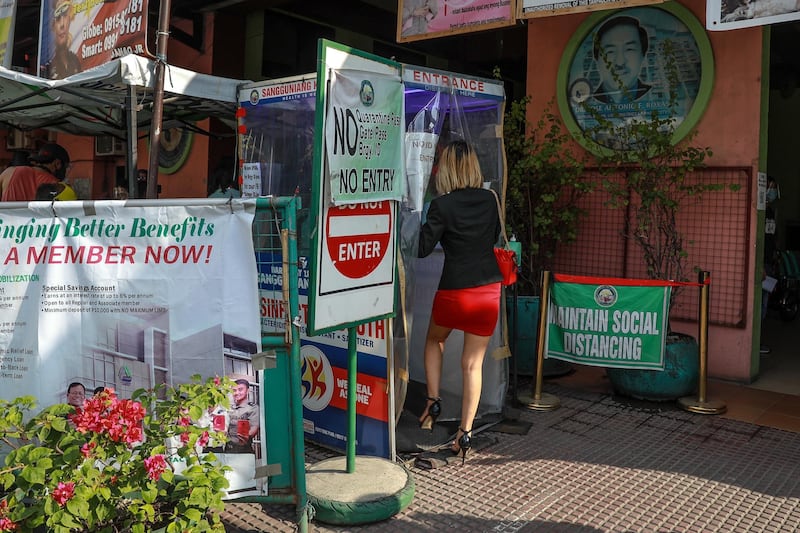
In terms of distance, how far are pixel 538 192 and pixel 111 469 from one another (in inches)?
187

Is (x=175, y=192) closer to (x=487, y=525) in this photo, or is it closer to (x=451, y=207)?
(x=451, y=207)

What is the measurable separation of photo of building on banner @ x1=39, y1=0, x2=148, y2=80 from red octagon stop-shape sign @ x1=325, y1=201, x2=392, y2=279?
11.6ft

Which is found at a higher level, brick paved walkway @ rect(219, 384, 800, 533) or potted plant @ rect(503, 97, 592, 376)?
potted plant @ rect(503, 97, 592, 376)

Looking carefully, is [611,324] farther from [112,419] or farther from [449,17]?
[112,419]

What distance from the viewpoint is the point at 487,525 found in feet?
11.2

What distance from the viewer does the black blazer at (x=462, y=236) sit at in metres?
4.16

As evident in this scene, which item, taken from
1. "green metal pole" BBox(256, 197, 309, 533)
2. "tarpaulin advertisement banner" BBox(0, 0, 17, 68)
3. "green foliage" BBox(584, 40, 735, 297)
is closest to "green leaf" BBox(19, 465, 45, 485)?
"green metal pole" BBox(256, 197, 309, 533)

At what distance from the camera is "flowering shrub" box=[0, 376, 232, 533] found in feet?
7.89

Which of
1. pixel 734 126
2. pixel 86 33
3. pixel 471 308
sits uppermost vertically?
pixel 86 33

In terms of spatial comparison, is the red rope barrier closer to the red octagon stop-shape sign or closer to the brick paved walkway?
the brick paved walkway

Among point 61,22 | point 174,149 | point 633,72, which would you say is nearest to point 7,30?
point 61,22

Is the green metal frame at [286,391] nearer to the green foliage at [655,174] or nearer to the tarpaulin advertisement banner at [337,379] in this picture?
the tarpaulin advertisement banner at [337,379]

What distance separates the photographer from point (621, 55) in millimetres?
6559

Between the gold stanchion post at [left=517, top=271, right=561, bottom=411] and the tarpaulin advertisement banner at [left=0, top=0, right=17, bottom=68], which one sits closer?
the gold stanchion post at [left=517, top=271, right=561, bottom=411]
